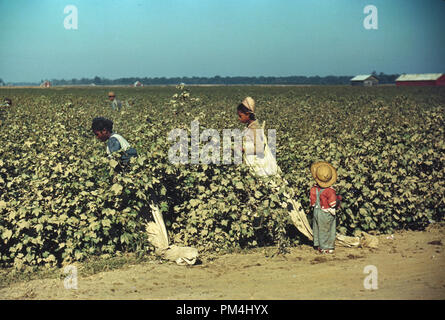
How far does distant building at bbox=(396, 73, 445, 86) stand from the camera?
70.7 meters

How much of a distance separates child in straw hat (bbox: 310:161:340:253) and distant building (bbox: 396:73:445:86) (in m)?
74.7

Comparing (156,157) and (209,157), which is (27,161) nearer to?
(156,157)

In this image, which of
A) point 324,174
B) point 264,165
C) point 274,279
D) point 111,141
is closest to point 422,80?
point 264,165

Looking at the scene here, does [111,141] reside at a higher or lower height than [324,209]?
higher

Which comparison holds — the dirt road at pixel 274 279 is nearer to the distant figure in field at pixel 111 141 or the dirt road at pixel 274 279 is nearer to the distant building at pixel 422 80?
the distant figure in field at pixel 111 141

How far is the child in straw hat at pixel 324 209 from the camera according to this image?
477 centimetres

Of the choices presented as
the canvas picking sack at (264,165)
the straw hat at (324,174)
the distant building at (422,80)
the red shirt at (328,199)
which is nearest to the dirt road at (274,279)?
the red shirt at (328,199)

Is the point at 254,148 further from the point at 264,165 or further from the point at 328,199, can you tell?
the point at 328,199

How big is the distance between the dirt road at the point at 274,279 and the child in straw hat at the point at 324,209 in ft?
0.51

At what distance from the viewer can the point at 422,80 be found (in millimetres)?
75250

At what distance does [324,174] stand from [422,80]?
7946 cm

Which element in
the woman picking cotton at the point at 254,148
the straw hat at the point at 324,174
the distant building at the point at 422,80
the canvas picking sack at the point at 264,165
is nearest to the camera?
the straw hat at the point at 324,174

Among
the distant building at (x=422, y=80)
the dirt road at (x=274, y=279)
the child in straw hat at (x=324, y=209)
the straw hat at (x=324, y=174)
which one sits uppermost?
the distant building at (x=422, y=80)
